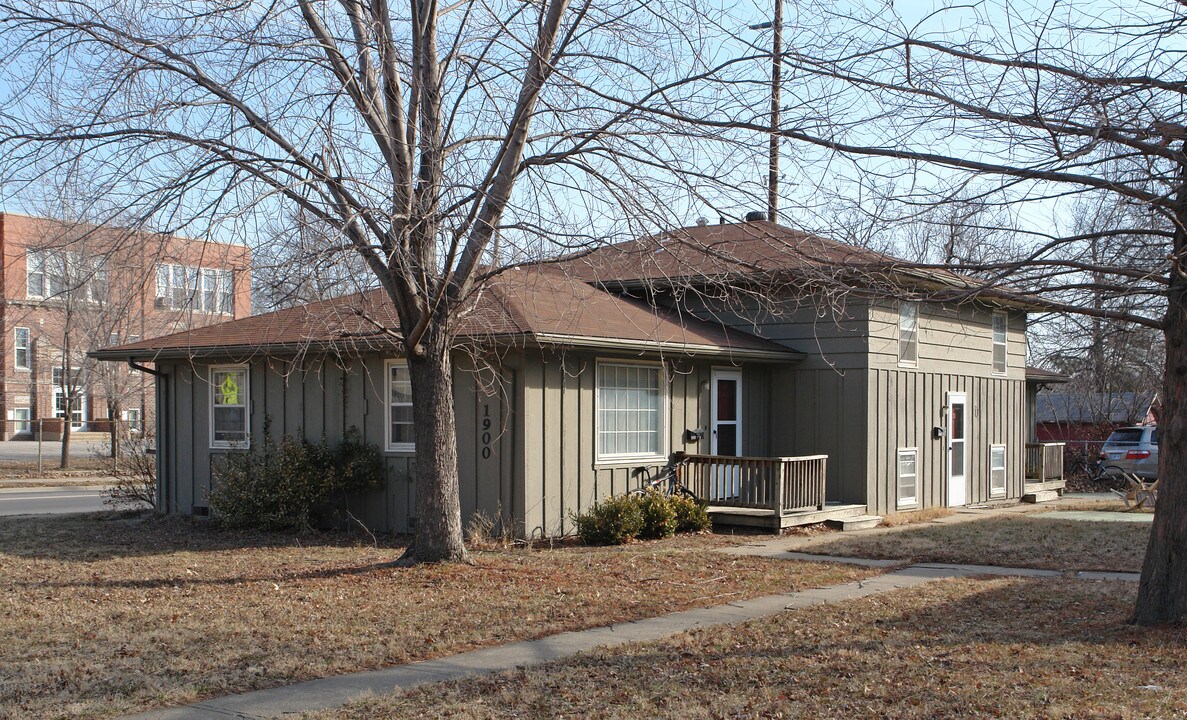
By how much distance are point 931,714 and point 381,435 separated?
35.2 feet

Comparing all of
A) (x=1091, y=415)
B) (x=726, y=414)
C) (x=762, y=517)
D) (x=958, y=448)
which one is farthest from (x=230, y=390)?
(x=1091, y=415)

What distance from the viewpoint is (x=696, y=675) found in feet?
22.3

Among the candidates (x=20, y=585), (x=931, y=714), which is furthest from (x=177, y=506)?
(x=931, y=714)

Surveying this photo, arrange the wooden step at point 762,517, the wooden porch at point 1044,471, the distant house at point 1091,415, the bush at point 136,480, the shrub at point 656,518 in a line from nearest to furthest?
the shrub at point 656,518 < the wooden step at point 762,517 < the bush at point 136,480 < the wooden porch at point 1044,471 < the distant house at point 1091,415

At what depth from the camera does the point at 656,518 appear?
571 inches

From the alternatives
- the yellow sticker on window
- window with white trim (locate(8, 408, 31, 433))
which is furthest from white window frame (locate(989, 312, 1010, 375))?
window with white trim (locate(8, 408, 31, 433))

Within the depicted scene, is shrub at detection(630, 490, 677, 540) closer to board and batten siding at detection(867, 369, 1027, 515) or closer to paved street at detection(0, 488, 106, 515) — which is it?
board and batten siding at detection(867, 369, 1027, 515)

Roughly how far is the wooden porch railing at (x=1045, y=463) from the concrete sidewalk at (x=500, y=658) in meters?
12.9

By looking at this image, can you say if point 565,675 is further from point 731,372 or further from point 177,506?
point 177,506

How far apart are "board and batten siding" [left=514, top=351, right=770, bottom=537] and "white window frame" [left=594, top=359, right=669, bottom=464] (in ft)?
0.11

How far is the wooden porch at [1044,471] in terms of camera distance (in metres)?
22.4

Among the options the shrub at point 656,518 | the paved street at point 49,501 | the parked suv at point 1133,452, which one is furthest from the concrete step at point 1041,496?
the paved street at point 49,501

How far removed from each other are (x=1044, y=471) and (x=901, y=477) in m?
6.67

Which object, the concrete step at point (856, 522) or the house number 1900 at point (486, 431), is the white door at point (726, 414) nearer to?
the concrete step at point (856, 522)
